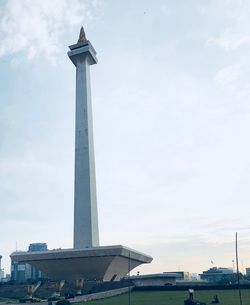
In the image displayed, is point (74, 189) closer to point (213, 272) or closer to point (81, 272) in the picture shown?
point (81, 272)

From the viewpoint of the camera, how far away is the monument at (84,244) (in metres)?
55.2

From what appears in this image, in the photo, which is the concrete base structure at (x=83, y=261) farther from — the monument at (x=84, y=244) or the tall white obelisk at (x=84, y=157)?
the tall white obelisk at (x=84, y=157)

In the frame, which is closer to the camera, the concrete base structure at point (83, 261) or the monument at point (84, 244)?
the concrete base structure at point (83, 261)

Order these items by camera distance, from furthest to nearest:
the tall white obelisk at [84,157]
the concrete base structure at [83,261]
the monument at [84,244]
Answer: the tall white obelisk at [84,157], the monument at [84,244], the concrete base structure at [83,261]

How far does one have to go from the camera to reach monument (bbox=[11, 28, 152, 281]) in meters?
55.2

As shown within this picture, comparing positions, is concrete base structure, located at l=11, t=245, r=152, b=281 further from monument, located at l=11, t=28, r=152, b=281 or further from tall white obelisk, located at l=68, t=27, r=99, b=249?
tall white obelisk, located at l=68, t=27, r=99, b=249

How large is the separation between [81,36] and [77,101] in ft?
40.8

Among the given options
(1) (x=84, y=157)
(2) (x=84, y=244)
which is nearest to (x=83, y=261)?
(2) (x=84, y=244)

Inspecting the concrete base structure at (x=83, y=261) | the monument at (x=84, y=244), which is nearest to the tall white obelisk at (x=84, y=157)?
the monument at (x=84, y=244)

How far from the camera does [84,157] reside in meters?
61.0

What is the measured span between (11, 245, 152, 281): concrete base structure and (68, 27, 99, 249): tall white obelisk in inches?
110

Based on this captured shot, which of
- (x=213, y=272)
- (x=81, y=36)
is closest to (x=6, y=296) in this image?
(x=81, y=36)

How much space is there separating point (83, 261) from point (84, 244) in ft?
9.59

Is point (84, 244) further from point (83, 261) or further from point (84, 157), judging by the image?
point (84, 157)
